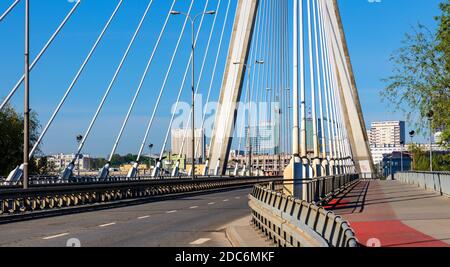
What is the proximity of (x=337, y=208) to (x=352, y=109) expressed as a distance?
2466 inches

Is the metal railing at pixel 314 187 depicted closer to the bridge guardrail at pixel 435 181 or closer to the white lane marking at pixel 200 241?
the bridge guardrail at pixel 435 181

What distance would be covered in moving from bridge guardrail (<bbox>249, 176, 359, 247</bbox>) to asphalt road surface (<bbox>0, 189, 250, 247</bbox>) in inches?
42.5

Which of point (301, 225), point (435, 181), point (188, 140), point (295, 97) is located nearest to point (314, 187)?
point (295, 97)

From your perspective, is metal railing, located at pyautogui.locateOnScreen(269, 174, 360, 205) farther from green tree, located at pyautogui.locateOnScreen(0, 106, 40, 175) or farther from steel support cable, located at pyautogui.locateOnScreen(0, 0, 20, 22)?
green tree, located at pyautogui.locateOnScreen(0, 106, 40, 175)

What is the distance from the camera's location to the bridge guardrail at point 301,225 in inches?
355

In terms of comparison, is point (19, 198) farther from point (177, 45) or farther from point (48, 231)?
point (177, 45)

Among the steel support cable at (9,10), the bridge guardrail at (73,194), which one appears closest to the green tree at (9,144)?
the bridge guardrail at (73,194)

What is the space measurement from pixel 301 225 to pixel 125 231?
8.81 meters

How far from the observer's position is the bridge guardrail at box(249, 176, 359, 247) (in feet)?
29.6

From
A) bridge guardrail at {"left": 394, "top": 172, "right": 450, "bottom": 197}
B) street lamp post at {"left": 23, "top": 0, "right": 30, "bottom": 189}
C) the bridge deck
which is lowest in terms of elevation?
the bridge deck

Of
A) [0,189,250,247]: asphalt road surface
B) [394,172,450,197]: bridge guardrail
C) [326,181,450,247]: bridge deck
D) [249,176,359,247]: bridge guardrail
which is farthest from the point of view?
[394,172,450,197]: bridge guardrail

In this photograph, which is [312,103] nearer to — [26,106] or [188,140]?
[26,106]

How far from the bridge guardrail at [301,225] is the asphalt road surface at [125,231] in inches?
42.5

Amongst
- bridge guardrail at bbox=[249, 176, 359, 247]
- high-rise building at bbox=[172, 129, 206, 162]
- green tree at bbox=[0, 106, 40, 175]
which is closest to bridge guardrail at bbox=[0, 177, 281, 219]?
high-rise building at bbox=[172, 129, 206, 162]
